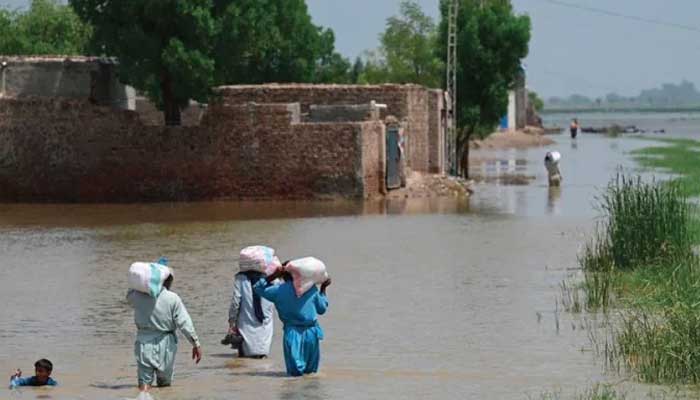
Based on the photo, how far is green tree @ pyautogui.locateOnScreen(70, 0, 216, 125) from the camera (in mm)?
33781

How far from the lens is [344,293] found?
61.0ft

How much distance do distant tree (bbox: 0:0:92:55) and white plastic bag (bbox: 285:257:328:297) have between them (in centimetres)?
4029

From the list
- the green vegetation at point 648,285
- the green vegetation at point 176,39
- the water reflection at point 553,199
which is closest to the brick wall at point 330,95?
the green vegetation at point 176,39

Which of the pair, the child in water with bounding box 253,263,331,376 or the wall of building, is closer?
the child in water with bounding box 253,263,331,376

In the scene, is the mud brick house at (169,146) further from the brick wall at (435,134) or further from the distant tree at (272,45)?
the brick wall at (435,134)

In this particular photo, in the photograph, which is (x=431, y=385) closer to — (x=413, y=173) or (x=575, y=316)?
(x=575, y=316)

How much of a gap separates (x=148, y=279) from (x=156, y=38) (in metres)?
22.7

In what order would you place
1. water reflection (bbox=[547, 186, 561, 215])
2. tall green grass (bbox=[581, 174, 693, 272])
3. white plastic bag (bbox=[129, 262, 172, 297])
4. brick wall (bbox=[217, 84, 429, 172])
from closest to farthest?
Answer: 1. white plastic bag (bbox=[129, 262, 172, 297])
2. tall green grass (bbox=[581, 174, 693, 272])
3. water reflection (bbox=[547, 186, 561, 215])
4. brick wall (bbox=[217, 84, 429, 172])

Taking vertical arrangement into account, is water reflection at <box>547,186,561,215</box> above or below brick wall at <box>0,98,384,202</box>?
below

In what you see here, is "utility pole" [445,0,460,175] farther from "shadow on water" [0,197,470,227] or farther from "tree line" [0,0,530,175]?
"shadow on water" [0,197,470,227]

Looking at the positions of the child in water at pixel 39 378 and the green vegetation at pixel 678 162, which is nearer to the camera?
the child in water at pixel 39 378

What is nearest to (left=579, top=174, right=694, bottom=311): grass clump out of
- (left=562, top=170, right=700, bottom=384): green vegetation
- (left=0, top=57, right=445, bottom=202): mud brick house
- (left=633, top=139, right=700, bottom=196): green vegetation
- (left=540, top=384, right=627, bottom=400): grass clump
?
(left=562, top=170, right=700, bottom=384): green vegetation

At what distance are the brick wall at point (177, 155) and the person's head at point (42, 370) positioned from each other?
2039 centimetres

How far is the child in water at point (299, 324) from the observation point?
496 inches
